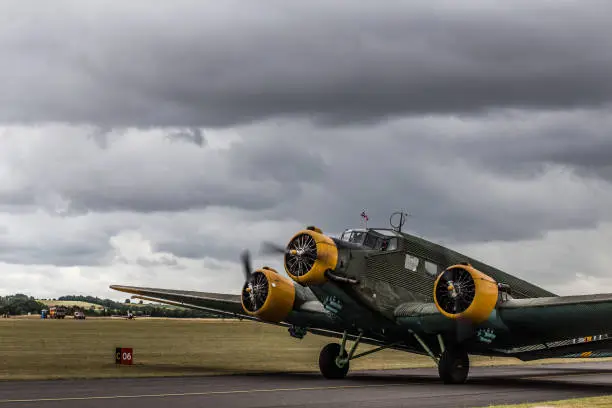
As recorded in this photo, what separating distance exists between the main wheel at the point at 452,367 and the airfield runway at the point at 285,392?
48 centimetres

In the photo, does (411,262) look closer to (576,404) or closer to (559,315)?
(559,315)

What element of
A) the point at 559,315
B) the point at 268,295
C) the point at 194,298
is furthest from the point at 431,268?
the point at 194,298

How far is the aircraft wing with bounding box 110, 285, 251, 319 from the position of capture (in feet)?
119

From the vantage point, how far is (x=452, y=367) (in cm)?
2833

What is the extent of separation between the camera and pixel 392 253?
97.6ft

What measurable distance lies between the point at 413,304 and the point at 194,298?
11.1 metres

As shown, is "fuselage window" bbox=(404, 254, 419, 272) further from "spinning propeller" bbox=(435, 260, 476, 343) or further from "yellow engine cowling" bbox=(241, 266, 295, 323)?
"yellow engine cowling" bbox=(241, 266, 295, 323)

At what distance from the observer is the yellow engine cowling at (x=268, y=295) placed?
32.2 metres

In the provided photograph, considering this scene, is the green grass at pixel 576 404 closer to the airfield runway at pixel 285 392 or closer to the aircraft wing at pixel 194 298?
the airfield runway at pixel 285 392

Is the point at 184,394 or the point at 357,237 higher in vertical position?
the point at 357,237

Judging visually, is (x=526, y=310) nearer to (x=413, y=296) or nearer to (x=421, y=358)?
(x=413, y=296)

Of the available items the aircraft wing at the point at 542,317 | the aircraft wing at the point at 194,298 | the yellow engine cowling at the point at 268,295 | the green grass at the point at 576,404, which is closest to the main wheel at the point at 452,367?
the aircraft wing at the point at 542,317

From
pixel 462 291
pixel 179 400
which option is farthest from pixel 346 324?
pixel 179 400

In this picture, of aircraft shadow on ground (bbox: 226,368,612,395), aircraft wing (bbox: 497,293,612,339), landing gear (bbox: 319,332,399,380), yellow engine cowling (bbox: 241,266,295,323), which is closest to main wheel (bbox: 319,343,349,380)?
landing gear (bbox: 319,332,399,380)
